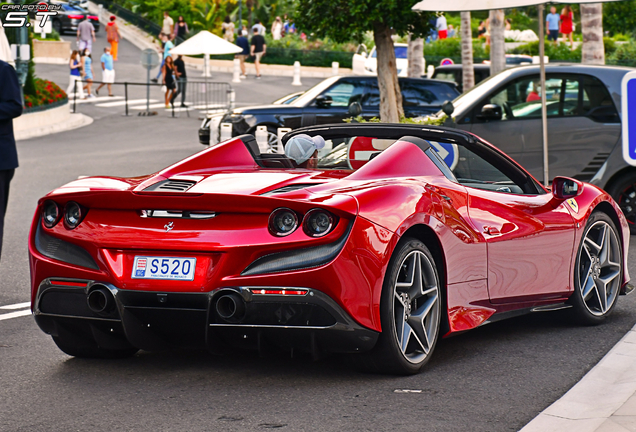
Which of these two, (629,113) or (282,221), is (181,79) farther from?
(282,221)

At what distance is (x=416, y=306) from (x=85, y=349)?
1847 millimetres

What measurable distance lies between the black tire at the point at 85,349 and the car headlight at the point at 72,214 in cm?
68

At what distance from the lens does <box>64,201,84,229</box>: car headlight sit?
5293mm

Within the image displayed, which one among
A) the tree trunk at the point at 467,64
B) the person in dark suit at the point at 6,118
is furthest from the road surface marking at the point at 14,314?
the tree trunk at the point at 467,64

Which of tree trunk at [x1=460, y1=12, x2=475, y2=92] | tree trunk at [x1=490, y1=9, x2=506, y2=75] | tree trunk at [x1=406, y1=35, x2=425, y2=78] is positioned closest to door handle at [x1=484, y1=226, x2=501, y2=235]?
tree trunk at [x1=490, y1=9, x2=506, y2=75]

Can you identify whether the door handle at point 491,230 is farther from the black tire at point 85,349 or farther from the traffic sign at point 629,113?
the black tire at point 85,349

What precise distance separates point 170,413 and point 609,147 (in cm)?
810

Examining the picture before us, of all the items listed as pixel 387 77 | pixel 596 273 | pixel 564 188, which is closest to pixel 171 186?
pixel 564 188

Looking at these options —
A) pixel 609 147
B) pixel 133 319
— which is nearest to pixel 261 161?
pixel 133 319

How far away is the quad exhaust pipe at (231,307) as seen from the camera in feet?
16.0

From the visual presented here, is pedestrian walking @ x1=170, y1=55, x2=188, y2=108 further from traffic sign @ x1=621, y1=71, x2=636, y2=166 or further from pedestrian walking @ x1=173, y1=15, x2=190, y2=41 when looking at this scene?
traffic sign @ x1=621, y1=71, x2=636, y2=166

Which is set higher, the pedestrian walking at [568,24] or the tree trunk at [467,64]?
the pedestrian walking at [568,24]

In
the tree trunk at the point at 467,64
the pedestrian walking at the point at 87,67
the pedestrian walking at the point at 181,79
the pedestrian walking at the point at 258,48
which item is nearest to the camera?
the tree trunk at the point at 467,64

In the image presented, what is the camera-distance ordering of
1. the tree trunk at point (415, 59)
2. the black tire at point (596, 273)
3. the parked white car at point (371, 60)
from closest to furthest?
the black tire at point (596, 273) → the tree trunk at point (415, 59) → the parked white car at point (371, 60)
